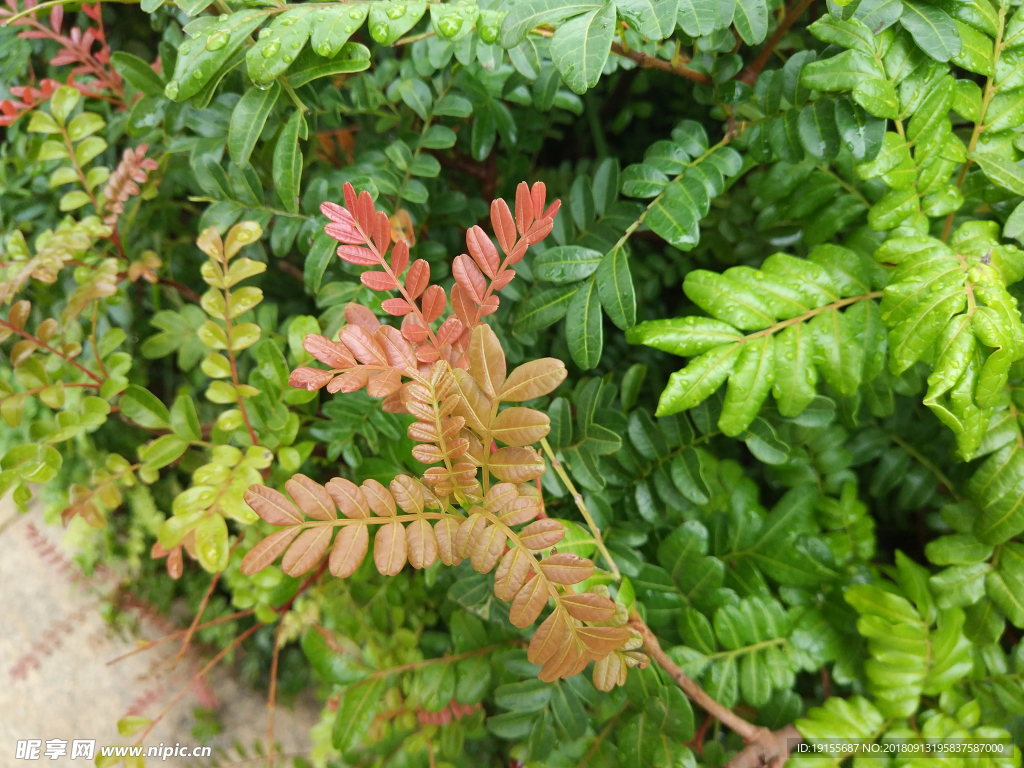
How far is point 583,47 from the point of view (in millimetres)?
613

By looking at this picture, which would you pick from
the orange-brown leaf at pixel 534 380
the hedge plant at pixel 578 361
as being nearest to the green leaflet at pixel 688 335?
the hedge plant at pixel 578 361

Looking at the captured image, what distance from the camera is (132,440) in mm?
1305

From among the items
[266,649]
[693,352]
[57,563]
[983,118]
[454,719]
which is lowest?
[266,649]

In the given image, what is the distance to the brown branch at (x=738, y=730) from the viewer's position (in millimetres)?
726

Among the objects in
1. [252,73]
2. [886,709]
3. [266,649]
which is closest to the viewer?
[252,73]

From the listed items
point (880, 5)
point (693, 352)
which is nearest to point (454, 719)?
point (693, 352)

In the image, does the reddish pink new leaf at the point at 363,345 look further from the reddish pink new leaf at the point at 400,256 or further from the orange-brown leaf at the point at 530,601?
the orange-brown leaf at the point at 530,601

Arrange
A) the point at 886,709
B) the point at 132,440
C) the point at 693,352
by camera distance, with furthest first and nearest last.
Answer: the point at 132,440
the point at 886,709
the point at 693,352

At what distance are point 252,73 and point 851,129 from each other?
0.70 metres

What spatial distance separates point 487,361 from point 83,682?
5.01ft

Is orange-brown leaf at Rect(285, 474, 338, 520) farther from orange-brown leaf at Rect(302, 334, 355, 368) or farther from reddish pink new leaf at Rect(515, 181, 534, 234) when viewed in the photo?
reddish pink new leaf at Rect(515, 181, 534, 234)

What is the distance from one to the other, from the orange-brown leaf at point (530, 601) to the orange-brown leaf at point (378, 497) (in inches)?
5.6

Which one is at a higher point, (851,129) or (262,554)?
(851,129)

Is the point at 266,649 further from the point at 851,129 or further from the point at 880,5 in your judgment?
the point at 880,5
